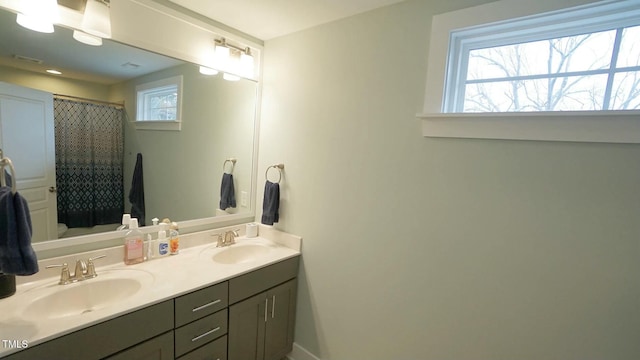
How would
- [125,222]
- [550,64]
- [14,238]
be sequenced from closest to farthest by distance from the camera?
[14,238] < [550,64] < [125,222]

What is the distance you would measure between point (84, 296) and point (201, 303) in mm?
524

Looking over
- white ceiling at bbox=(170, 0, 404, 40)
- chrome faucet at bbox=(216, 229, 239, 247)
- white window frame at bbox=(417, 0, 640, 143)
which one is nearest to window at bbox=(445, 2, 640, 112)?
white window frame at bbox=(417, 0, 640, 143)

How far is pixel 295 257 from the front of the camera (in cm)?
192

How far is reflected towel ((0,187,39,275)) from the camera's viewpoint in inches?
39.6

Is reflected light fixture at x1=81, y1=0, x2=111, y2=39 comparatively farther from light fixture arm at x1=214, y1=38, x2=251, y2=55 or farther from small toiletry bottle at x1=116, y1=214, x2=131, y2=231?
small toiletry bottle at x1=116, y1=214, x2=131, y2=231

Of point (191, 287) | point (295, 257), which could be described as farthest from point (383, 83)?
point (191, 287)

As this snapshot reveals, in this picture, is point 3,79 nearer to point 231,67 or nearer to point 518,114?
point 231,67

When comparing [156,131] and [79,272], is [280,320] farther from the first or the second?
[156,131]

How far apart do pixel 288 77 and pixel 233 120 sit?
1.69 feet

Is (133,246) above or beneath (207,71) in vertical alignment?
beneath

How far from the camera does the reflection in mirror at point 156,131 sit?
1286mm

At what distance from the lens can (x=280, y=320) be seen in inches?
72.8

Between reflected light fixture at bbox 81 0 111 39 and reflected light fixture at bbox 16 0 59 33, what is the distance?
4.3 inches

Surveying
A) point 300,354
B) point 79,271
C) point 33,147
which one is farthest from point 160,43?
point 300,354
